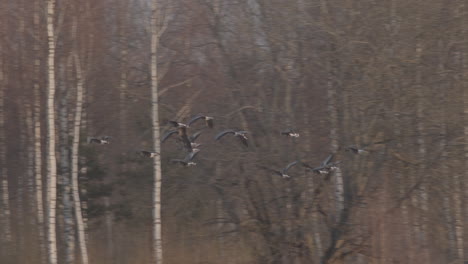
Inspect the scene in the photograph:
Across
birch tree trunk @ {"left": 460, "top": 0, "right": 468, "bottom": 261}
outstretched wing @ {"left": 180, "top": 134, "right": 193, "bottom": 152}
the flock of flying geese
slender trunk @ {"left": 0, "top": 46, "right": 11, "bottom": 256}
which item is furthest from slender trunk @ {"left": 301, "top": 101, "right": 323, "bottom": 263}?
slender trunk @ {"left": 0, "top": 46, "right": 11, "bottom": 256}

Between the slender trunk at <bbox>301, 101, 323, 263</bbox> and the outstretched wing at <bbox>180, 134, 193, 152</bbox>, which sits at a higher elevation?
the outstretched wing at <bbox>180, 134, 193, 152</bbox>

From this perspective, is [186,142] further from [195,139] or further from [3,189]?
[3,189]

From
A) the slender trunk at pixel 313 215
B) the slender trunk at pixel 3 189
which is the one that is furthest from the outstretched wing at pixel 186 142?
the slender trunk at pixel 3 189

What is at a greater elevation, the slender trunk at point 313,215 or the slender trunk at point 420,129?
the slender trunk at point 420,129

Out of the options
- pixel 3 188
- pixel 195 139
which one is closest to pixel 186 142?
pixel 195 139

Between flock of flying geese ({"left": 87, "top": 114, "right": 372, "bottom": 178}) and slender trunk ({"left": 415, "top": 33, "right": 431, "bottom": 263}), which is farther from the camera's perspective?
slender trunk ({"left": 415, "top": 33, "right": 431, "bottom": 263})

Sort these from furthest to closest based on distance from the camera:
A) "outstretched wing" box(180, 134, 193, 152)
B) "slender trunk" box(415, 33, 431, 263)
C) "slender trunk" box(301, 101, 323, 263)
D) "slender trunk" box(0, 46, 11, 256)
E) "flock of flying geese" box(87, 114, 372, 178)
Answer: "slender trunk" box(0, 46, 11, 256) < "slender trunk" box(301, 101, 323, 263) < "slender trunk" box(415, 33, 431, 263) < "outstretched wing" box(180, 134, 193, 152) < "flock of flying geese" box(87, 114, 372, 178)

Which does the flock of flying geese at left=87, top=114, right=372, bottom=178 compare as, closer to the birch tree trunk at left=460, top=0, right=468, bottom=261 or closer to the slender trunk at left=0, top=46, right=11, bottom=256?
the birch tree trunk at left=460, top=0, right=468, bottom=261

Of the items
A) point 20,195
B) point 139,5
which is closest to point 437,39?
point 139,5

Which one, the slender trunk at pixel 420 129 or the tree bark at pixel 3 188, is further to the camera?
the tree bark at pixel 3 188

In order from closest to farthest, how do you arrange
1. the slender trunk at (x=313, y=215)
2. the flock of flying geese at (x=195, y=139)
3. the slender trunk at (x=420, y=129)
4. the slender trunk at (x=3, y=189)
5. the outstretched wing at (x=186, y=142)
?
the flock of flying geese at (x=195, y=139)
the outstretched wing at (x=186, y=142)
the slender trunk at (x=420, y=129)
the slender trunk at (x=313, y=215)
the slender trunk at (x=3, y=189)

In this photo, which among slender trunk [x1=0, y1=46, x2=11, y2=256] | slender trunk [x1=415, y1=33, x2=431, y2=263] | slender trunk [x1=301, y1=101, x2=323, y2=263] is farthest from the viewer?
slender trunk [x1=0, y1=46, x2=11, y2=256]

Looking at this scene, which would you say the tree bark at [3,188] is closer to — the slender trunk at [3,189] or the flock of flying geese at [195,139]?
the slender trunk at [3,189]

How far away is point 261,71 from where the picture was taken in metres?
15.9
